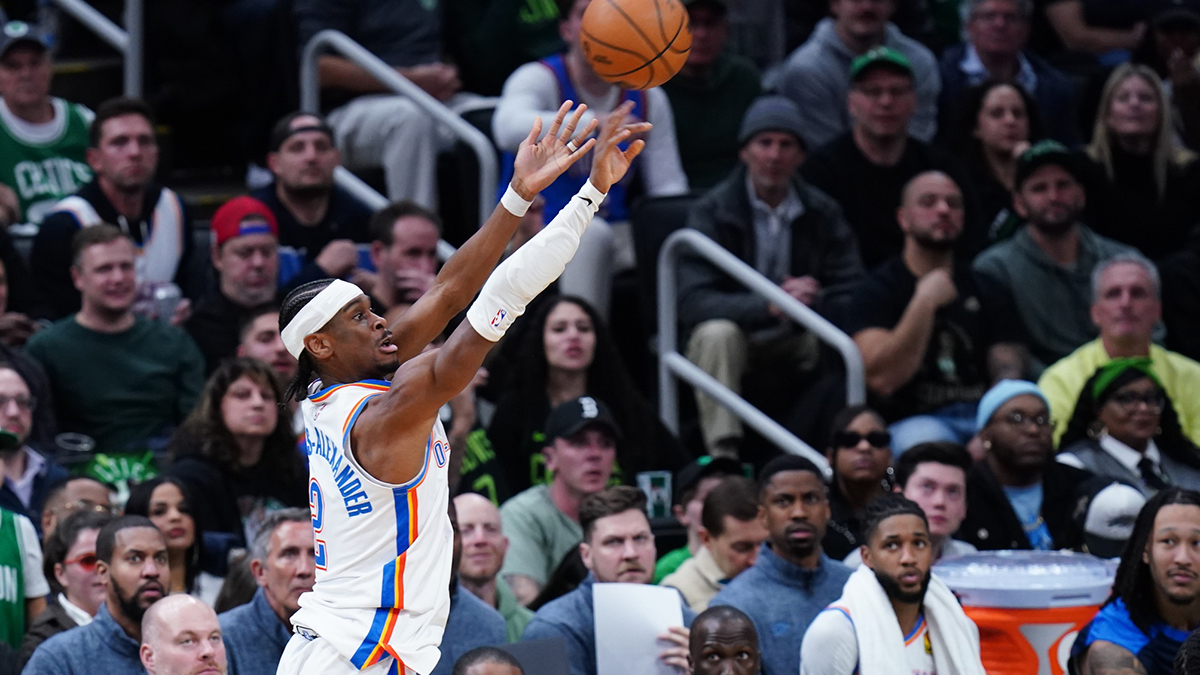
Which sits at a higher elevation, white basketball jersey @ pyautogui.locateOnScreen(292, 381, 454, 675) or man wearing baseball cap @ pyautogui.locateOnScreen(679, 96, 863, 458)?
man wearing baseball cap @ pyautogui.locateOnScreen(679, 96, 863, 458)

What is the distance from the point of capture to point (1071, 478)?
8.98 metres

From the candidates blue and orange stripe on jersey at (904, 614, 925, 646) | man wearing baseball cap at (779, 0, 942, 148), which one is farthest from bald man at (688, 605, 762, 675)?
man wearing baseball cap at (779, 0, 942, 148)

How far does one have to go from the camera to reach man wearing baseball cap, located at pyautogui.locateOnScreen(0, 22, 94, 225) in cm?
1041

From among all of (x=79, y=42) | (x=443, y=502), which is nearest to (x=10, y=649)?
(x=443, y=502)

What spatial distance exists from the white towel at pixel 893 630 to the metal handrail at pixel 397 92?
4.03 meters

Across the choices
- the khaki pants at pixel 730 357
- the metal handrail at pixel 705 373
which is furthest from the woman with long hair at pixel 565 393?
the khaki pants at pixel 730 357

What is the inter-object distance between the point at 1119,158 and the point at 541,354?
433 cm

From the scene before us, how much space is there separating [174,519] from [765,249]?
4112 millimetres

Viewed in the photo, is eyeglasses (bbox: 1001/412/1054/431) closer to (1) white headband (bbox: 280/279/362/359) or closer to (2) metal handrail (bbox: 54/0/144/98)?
(1) white headband (bbox: 280/279/362/359)

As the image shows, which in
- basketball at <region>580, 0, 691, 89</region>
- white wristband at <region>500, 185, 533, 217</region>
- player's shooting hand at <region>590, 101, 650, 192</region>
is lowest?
white wristband at <region>500, 185, 533, 217</region>

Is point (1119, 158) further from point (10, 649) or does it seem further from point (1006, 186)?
point (10, 649)

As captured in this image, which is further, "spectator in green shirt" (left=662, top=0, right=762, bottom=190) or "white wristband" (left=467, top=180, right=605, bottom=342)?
"spectator in green shirt" (left=662, top=0, right=762, bottom=190)

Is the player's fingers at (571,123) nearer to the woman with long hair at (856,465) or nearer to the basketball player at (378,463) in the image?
the basketball player at (378,463)

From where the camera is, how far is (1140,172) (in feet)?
38.5
